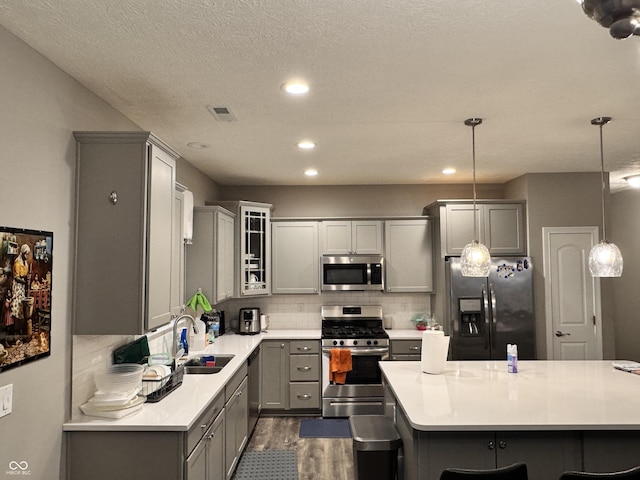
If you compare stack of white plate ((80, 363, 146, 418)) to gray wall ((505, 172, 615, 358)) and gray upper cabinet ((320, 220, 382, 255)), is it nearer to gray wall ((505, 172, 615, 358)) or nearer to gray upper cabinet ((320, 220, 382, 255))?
gray upper cabinet ((320, 220, 382, 255))

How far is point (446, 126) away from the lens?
10.5ft

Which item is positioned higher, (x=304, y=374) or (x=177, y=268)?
(x=177, y=268)

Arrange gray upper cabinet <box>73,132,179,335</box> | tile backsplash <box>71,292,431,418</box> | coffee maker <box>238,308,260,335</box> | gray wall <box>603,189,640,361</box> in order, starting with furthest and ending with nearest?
gray wall <box>603,189,640,361</box>, tile backsplash <box>71,292,431,418</box>, coffee maker <box>238,308,260,335</box>, gray upper cabinet <box>73,132,179,335</box>

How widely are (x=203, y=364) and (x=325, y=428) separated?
63.9 inches

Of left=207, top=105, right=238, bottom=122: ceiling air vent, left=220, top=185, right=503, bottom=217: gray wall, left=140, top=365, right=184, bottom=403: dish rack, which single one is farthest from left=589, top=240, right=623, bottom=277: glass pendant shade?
left=140, top=365, right=184, bottom=403: dish rack

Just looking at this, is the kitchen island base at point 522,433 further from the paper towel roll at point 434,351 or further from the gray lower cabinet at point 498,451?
the paper towel roll at point 434,351

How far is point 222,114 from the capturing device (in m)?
2.89

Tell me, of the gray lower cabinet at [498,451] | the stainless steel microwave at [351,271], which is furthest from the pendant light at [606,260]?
the stainless steel microwave at [351,271]

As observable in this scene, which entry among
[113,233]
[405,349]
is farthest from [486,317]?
[113,233]

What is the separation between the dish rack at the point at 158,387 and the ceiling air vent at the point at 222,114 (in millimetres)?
1699

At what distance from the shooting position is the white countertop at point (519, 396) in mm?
2170

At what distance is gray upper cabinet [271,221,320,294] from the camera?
5.25 meters

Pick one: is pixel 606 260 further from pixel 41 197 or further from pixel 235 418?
pixel 41 197

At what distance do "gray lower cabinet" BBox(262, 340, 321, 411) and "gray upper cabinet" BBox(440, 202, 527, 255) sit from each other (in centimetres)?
203
